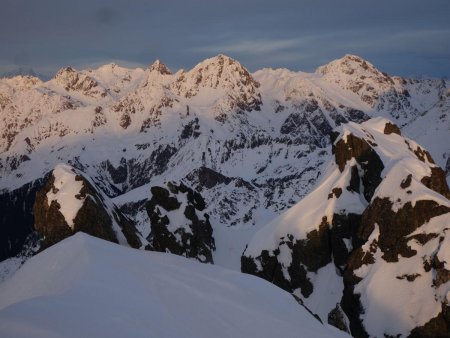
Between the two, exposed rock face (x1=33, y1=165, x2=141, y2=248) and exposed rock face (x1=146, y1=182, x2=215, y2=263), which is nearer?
exposed rock face (x1=33, y1=165, x2=141, y2=248)

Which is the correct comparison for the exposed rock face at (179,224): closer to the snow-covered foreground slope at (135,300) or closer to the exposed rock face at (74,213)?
the exposed rock face at (74,213)

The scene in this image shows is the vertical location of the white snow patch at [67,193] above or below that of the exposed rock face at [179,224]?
above

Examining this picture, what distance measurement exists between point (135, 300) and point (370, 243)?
142ft

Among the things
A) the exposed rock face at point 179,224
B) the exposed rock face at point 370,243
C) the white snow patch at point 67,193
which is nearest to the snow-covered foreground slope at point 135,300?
the exposed rock face at point 370,243

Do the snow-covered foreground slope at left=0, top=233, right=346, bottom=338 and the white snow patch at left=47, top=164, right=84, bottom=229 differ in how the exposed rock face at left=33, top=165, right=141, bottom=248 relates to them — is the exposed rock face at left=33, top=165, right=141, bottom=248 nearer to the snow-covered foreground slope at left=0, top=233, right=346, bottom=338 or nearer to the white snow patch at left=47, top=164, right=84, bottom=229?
the white snow patch at left=47, top=164, right=84, bottom=229

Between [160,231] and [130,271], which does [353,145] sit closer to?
[160,231]

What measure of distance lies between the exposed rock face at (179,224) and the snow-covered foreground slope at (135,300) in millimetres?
70985

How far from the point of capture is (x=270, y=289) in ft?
102

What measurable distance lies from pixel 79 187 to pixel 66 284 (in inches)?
1453

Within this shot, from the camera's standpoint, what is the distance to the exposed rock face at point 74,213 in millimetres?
56375

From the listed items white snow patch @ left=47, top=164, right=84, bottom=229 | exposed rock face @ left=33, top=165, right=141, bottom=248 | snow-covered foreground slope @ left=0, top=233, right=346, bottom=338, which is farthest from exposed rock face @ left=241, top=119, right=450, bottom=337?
white snow patch @ left=47, top=164, right=84, bottom=229

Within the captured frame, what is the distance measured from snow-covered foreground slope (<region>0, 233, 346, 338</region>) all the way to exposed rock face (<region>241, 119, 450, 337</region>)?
985 inches

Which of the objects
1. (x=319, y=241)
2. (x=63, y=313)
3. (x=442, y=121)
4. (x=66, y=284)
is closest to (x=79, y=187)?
(x=319, y=241)

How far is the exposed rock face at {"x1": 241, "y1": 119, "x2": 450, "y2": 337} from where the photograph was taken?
2061 inches
